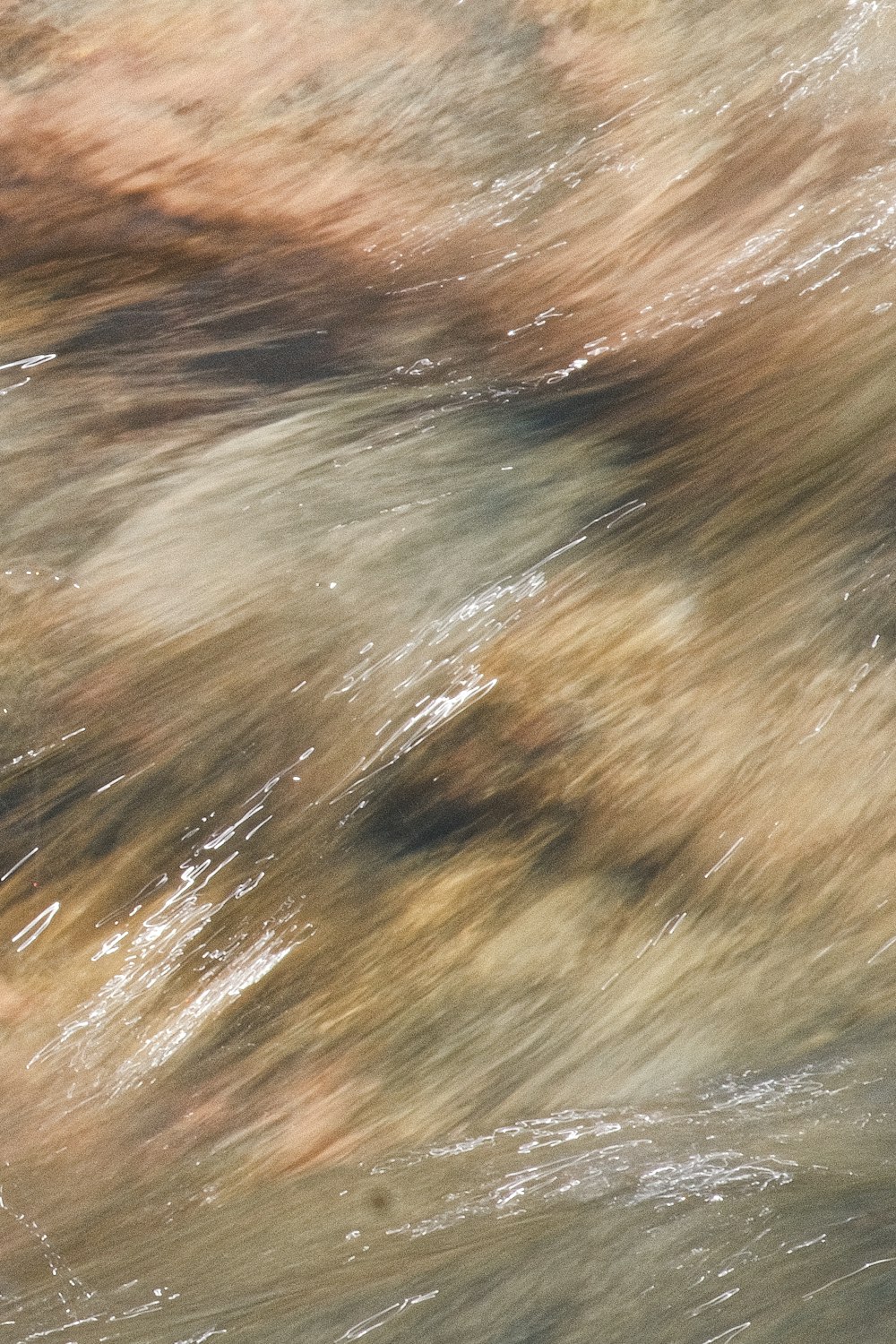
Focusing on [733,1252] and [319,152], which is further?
[319,152]

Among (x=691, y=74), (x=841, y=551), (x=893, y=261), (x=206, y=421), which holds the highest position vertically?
(x=691, y=74)

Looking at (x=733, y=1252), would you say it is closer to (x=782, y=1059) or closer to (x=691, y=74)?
(x=782, y=1059)

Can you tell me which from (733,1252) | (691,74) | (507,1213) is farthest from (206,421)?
(733,1252)

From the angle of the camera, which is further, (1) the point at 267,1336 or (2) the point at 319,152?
(2) the point at 319,152

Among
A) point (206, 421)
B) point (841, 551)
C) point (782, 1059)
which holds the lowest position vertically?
point (782, 1059)

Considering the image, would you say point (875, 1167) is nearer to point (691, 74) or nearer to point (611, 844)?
point (611, 844)

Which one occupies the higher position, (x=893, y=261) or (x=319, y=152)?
(x=319, y=152)

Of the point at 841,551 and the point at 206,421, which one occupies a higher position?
the point at 206,421

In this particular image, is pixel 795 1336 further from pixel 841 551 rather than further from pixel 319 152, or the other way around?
pixel 319 152

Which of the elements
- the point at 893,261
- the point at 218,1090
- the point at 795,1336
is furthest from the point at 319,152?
the point at 795,1336
